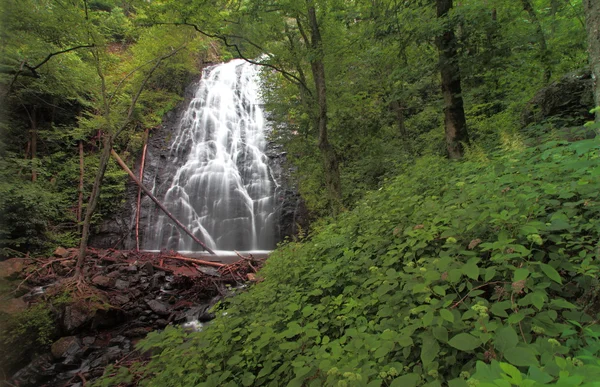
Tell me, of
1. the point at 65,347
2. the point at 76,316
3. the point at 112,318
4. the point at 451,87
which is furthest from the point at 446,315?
the point at 76,316

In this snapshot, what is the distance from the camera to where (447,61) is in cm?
483

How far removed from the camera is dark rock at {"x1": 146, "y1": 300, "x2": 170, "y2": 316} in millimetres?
6590

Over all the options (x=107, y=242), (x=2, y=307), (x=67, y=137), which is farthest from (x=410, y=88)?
(x=67, y=137)

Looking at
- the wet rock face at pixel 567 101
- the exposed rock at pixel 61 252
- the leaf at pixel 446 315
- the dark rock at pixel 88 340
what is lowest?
the dark rock at pixel 88 340

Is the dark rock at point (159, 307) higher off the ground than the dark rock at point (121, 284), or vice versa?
the dark rock at point (121, 284)

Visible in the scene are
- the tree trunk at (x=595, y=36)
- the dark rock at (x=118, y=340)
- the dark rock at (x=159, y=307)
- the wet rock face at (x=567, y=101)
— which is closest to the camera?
the tree trunk at (x=595, y=36)

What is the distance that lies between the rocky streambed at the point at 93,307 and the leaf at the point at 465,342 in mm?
2905

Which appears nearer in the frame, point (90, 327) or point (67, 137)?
point (90, 327)

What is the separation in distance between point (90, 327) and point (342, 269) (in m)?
5.86

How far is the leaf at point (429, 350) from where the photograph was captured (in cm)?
143

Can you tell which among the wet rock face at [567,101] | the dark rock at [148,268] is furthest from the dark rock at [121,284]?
the wet rock face at [567,101]

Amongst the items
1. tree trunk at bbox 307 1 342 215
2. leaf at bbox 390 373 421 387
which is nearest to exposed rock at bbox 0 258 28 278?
tree trunk at bbox 307 1 342 215

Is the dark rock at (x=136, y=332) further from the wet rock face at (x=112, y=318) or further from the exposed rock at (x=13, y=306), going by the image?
the exposed rock at (x=13, y=306)

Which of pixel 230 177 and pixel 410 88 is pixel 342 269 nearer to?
pixel 410 88
